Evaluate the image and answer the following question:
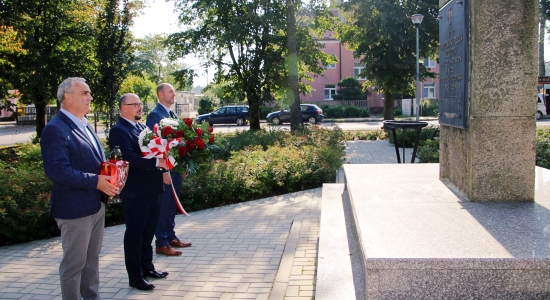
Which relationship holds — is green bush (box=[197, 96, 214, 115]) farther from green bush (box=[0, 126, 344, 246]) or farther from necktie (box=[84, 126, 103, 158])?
necktie (box=[84, 126, 103, 158])

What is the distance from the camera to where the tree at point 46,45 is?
17.7 meters

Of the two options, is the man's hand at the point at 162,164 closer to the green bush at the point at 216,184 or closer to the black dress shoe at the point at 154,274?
the green bush at the point at 216,184

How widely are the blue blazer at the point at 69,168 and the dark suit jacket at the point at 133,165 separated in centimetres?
63

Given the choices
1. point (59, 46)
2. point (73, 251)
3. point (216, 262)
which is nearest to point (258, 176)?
point (216, 262)

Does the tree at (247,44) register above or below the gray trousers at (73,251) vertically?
above

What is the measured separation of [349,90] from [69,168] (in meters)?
44.1

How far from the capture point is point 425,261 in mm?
3230

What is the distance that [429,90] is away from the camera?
5016cm

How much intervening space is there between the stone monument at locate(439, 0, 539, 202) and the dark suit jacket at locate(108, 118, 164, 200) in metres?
3.24

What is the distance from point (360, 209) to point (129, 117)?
2.41 metres

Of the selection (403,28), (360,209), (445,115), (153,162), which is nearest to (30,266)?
(153,162)

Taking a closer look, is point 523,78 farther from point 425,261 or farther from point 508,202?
point 425,261

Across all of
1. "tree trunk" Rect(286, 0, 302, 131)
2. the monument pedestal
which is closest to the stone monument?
the monument pedestal

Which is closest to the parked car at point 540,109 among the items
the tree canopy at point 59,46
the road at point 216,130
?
the road at point 216,130
